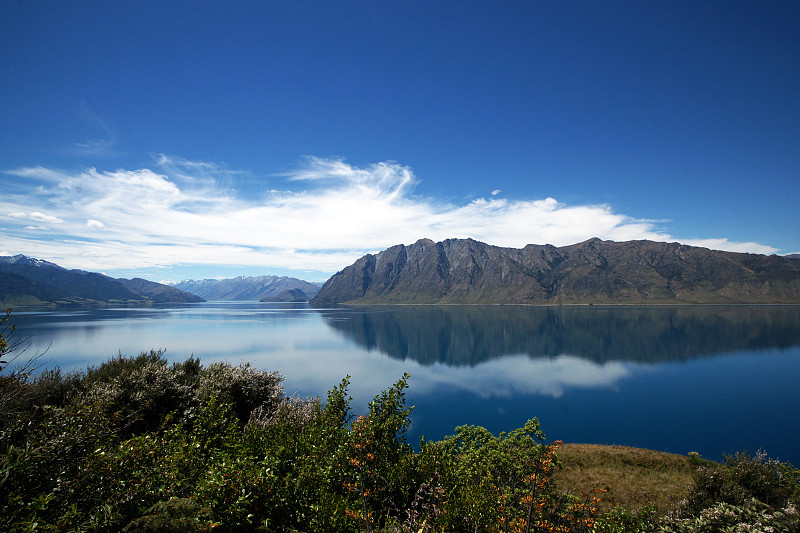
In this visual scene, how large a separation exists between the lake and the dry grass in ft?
30.2

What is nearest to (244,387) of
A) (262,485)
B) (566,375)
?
(262,485)

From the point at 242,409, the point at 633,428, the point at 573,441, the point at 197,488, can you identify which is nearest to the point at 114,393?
the point at 242,409

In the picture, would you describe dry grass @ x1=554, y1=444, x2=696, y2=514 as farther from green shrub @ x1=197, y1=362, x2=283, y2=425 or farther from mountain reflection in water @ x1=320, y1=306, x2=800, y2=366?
mountain reflection in water @ x1=320, y1=306, x2=800, y2=366

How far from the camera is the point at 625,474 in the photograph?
3134cm

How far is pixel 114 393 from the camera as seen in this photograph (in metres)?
17.0

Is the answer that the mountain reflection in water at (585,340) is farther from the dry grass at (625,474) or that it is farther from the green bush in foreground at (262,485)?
the green bush in foreground at (262,485)

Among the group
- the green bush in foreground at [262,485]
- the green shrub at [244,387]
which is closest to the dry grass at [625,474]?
the green bush in foreground at [262,485]

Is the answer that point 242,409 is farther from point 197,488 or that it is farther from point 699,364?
point 699,364

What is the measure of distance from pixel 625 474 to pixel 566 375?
155 ft

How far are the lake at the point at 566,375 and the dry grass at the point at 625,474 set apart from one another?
9216 millimetres

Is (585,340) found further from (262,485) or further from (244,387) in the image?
(262,485)

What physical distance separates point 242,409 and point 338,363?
5969cm

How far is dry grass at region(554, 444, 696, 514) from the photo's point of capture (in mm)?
26750

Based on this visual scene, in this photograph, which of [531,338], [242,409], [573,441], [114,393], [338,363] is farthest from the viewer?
[531,338]
